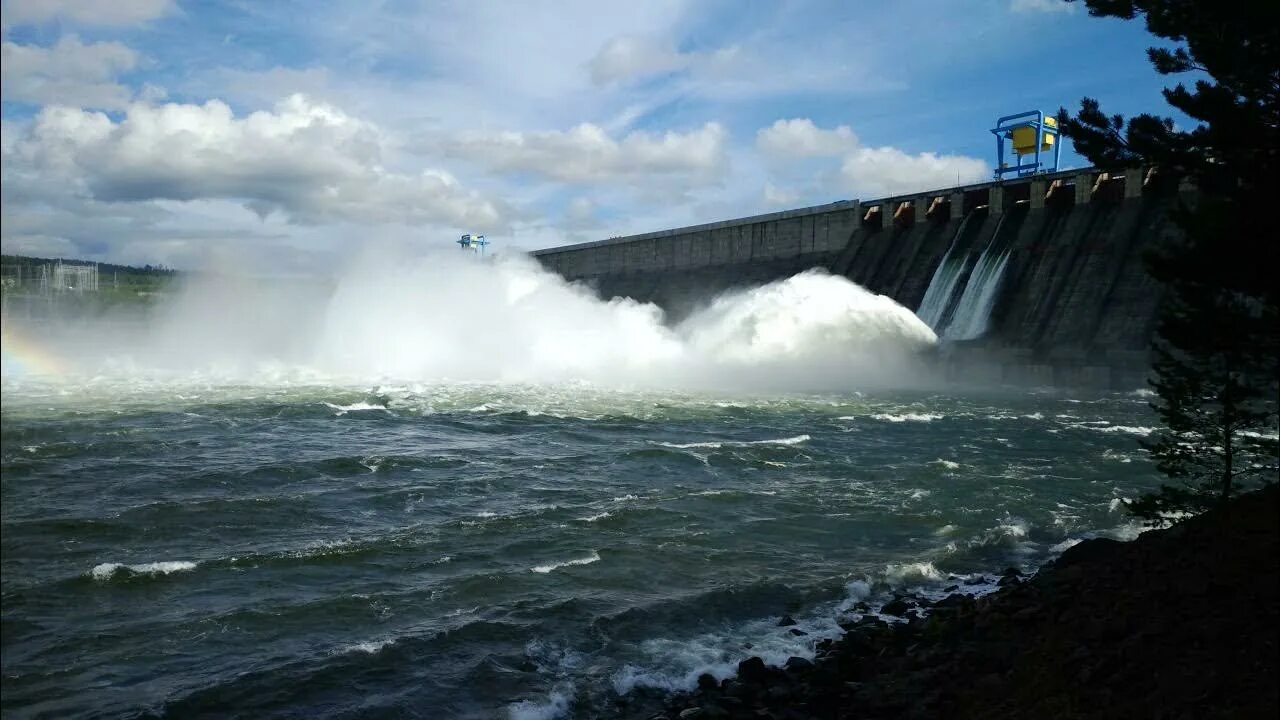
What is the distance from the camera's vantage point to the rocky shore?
18.6ft

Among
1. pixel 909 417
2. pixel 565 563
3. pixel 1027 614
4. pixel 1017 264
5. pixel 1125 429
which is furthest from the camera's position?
pixel 1017 264

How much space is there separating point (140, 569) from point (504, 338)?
35.4 metres

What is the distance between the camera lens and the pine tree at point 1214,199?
22.2 feet

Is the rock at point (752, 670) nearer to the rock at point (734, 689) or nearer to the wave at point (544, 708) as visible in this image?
the rock at point (734, 689)

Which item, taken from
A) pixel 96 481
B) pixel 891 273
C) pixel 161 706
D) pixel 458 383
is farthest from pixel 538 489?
pixel 891 273

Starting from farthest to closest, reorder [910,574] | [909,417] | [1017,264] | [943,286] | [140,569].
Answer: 1. [943,286]
2. [1017,264]
3. [909,417]
4. [910,574]
5. [140,569]

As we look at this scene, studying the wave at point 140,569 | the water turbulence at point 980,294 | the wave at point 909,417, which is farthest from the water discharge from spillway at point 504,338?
the wave at point 140,569

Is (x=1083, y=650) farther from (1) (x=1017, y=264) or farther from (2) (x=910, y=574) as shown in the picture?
(1) (x=1017, y=264)

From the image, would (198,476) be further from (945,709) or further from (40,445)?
(945,709)

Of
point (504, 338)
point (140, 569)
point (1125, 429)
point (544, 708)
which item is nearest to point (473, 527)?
point (140, 569)

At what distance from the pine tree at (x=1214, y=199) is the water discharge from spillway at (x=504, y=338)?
93.5 feet

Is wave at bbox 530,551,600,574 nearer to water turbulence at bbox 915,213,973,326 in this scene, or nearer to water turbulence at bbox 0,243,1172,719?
water turbulence at bbox 0,243,1172,719

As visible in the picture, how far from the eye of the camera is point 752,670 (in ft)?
27.2

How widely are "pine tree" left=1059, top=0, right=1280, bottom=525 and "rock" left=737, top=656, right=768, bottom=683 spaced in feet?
14.9
